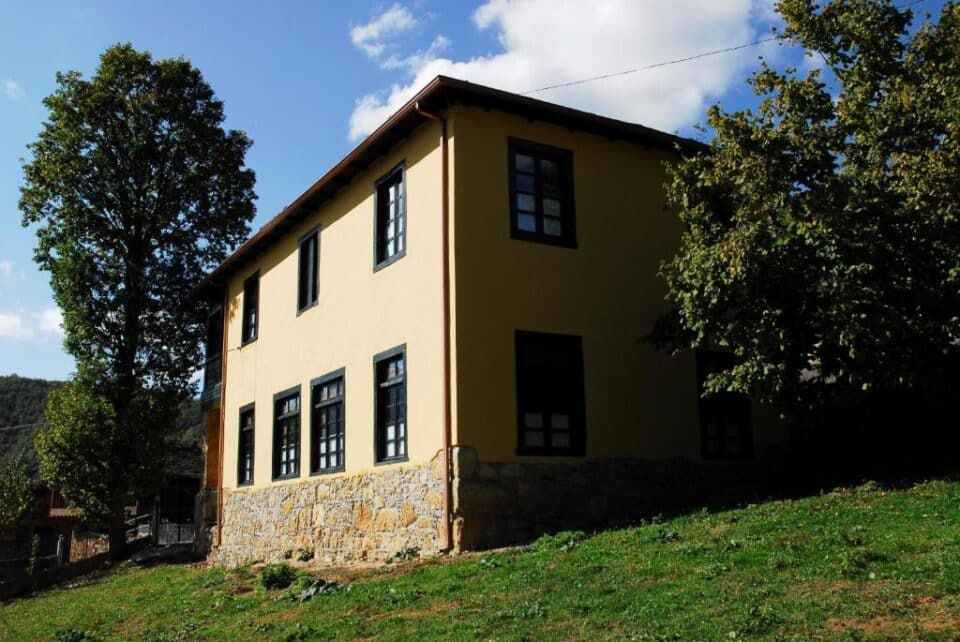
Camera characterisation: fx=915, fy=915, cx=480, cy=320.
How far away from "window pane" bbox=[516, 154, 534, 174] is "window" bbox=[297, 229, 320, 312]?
5419mm

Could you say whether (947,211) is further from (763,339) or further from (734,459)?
(734,459)

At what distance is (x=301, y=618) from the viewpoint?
33.7ft

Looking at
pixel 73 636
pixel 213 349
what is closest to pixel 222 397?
pixel 213 349

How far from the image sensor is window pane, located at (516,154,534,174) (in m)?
14.3

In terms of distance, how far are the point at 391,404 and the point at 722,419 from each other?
18.8ft

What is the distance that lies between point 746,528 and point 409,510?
5336 mm

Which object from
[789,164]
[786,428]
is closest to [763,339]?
[789,164]

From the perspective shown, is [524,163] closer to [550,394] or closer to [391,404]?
[550,394]

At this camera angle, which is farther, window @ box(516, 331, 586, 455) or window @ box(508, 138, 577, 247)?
window @ box(508, 138, 577, 247)

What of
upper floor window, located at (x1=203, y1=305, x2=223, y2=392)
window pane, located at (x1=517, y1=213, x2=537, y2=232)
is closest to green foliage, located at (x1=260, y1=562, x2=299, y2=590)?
window pane, located at (x1=517, y1=213, x2=537, y2=232)

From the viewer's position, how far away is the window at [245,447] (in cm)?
2109

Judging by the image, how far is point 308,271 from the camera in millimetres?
18719

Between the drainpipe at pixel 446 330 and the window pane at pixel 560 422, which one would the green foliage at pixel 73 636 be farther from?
the window pane at pixel 560 422

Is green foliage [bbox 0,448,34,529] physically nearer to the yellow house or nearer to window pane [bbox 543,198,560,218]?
the yellow house
